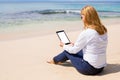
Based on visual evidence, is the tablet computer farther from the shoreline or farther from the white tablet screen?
the shoreline

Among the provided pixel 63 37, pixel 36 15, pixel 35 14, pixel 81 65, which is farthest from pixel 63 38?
pixel 35 14

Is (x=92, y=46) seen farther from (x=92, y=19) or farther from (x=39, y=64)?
(x=39, y=64)

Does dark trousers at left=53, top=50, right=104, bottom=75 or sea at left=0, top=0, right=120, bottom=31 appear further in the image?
sea at left=0, top=0, right=120, bottom=31

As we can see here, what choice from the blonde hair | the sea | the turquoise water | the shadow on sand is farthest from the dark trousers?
the turquoise water

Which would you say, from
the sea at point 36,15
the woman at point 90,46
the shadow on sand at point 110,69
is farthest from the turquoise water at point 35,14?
the woman at point 90,46

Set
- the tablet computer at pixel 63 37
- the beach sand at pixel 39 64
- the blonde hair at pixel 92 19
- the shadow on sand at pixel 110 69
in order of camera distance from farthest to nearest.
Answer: the tablet computer at pixel 63 37, the shadow on sand at pixel 110 69, the beach sand at pixel 39 64, the blonde hair at pixel 92 19

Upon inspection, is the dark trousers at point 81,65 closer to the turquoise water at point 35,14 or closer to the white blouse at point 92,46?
the white blouse at point 92,46

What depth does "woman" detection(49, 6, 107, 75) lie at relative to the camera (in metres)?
4.75

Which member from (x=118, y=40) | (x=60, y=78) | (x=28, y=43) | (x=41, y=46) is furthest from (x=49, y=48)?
(x=60, y=78)

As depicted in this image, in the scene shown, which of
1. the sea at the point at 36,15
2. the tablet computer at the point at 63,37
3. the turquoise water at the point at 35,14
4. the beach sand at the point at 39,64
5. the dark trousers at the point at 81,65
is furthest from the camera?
the turquoise water at the point at 35,14

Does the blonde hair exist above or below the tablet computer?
above

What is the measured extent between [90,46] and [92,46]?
0.11 ft

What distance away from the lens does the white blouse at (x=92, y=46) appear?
4770 mm

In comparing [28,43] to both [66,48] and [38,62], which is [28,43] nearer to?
[38,62]
